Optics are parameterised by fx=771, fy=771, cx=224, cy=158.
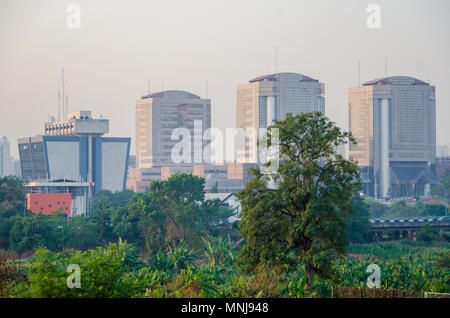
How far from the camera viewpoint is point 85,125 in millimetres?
112000

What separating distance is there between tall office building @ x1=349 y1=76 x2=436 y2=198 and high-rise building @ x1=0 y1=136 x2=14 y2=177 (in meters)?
66.9

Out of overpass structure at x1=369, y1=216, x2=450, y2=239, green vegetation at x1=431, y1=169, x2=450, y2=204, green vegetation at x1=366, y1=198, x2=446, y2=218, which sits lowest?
green vegetation at x1=366, y1=198, x2=446, y2=218

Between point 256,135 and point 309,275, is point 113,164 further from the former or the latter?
point 309,275

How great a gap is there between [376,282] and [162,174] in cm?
11250

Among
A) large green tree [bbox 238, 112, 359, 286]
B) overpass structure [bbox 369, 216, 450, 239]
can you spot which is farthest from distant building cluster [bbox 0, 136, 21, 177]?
large green tree [bbox 238, 112, 359, 286]

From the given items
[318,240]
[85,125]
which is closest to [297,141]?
[318,240]

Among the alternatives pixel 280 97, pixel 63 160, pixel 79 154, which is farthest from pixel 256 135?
pixel 63 160

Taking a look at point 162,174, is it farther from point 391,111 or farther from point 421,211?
point 421,211

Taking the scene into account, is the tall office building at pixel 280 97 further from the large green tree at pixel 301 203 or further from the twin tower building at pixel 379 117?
the large green tree at pixel 301 203

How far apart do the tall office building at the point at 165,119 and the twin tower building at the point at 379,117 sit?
12.6m

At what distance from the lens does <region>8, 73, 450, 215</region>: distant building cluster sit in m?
113

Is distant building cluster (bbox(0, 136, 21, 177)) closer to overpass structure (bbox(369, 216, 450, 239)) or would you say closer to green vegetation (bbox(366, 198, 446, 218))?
green vegetation (bbox(366, 198, 446, 218))

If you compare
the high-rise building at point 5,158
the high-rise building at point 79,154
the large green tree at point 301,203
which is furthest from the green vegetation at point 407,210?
the high-rise building at point 5,158

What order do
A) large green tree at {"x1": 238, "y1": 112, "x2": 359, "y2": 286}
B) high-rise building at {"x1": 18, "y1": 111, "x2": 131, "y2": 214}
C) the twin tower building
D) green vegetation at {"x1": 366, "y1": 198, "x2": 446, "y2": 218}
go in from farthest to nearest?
the twin tower building, high-rise building at {"x1": 18, "y1": 111, "x2": 131, "y2": 214}, green vegetation at {"x1": 366, "y1": 198, "x2": 446, "y2": 218}, large green tree at {"x1": 238, "y1": 112, "x2": 359, "y2": 286}
